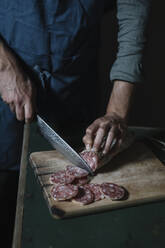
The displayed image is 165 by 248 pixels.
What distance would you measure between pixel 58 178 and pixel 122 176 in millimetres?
261

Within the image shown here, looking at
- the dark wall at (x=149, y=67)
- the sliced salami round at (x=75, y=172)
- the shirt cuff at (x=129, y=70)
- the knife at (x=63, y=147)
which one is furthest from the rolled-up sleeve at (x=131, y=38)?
the dark wall at (x=149, y=67)

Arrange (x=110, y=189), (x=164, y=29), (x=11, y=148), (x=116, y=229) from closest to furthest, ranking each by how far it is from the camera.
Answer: (x=116, y=229), (x=110, y=189), (x=11, y=148), (x=164, y=29)

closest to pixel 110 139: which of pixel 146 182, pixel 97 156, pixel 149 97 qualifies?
pixel 97 156

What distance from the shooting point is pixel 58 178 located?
1163 millimetres

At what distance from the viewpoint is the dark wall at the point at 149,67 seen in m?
2.43

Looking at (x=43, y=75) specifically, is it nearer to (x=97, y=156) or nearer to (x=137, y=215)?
(x=97, y=156)

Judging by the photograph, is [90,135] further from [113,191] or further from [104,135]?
[113,191]

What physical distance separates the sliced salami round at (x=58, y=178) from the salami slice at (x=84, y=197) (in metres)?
0.08

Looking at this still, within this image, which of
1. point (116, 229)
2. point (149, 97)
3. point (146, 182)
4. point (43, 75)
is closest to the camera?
point (116, 229)

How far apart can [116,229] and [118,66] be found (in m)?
0.90

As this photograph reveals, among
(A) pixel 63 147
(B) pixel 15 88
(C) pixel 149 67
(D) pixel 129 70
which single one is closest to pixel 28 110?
(B) pixel 15 88

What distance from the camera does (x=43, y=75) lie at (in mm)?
1554

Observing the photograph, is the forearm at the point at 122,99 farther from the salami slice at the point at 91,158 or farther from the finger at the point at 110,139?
the salami slice at the point at 91,158

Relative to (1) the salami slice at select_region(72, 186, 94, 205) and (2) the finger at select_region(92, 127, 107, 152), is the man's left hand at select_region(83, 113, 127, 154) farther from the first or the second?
(1) the salami slice at select_region(72, 186, 94, 205)
